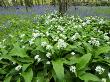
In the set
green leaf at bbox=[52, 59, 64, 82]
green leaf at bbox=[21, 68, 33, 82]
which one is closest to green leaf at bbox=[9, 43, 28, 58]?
green leaf at bbox=[21, 68, 33, 82]

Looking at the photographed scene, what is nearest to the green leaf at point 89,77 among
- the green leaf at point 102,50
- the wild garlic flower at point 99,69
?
the wild garlic flower at point 99,69

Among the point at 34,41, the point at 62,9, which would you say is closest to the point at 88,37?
the point at 34,41

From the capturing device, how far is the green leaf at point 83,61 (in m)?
5.70

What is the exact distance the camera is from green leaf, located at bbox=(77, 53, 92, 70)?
570 cm

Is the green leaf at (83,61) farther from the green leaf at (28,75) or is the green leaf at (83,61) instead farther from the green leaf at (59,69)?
the green leaf at (28,75)

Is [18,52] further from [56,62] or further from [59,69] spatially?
[59,69]

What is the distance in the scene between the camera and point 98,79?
5.57m

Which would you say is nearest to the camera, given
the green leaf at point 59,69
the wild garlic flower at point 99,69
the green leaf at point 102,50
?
the green leaf at point 59,69

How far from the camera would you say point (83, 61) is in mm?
5770

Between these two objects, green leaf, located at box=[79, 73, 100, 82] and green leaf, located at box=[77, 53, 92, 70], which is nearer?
green leaf, located at box=[79, 73, 100, 82]

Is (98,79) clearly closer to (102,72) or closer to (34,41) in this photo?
(102,72)

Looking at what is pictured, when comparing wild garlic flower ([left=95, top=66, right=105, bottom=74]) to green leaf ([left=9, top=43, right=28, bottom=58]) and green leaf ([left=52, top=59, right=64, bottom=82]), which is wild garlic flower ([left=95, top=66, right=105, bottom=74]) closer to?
green leaf ([left=52, top=59, right=64, bottom=82])

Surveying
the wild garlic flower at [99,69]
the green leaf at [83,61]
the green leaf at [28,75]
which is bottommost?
the green leaf at [28,75]

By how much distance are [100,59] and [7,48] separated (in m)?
2.15
